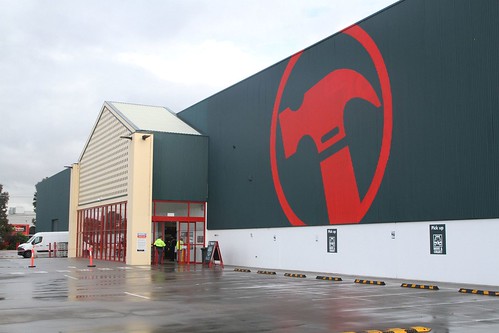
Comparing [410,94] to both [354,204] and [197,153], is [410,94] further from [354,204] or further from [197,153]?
[197,153]

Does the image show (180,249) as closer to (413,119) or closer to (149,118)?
(149,118)

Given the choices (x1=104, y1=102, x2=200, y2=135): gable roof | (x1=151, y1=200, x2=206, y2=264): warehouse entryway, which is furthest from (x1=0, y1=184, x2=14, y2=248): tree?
(x1=151, y1=200, x2=206, y2=264): warehouse entryway

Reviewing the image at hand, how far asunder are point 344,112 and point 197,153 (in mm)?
14745

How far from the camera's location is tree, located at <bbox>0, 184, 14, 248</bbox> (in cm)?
8538

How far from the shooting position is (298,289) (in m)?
18.9

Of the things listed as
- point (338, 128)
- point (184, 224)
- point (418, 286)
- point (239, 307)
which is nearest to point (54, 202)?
point (184, 224)

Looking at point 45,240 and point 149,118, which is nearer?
point 149,118

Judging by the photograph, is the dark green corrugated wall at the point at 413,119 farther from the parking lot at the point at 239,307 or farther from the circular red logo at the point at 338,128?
the parking lot at the point at 239,307

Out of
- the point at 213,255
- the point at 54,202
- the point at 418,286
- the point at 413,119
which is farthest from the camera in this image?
the point at 54,202

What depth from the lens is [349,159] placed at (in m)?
25.8

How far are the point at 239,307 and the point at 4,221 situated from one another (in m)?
80.2

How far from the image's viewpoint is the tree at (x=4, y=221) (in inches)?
3361

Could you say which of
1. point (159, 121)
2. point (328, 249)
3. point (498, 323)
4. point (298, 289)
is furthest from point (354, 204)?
point (159, 121)

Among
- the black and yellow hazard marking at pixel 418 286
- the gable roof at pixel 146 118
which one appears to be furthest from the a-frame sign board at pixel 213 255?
the black and yellow hazard marking at pixel 418 286
